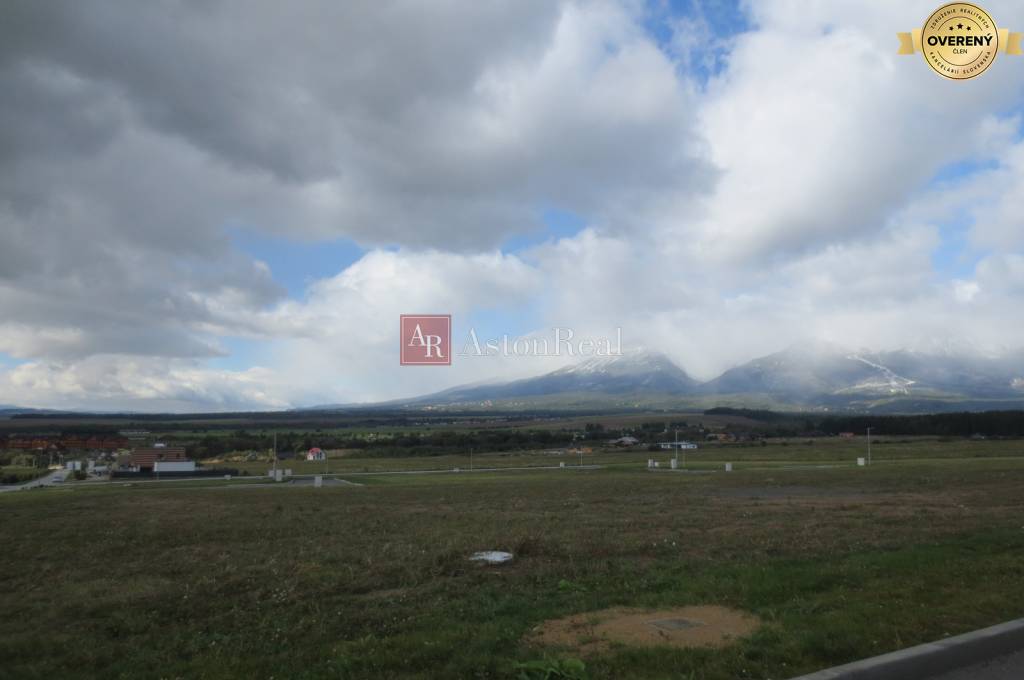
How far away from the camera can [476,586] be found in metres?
12.5

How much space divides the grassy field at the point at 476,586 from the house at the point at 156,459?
65.4 metres

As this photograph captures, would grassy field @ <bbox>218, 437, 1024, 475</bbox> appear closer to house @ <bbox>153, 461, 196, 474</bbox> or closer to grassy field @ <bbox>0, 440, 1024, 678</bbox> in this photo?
house @ <bbox>153, 461, 196, 474</bbox>

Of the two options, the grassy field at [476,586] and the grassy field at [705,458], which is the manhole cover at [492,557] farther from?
the grassy field at [705,458]

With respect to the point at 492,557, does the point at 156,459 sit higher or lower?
lower

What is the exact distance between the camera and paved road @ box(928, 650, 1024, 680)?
7082mm

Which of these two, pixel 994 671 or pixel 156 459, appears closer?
pixel 994 671

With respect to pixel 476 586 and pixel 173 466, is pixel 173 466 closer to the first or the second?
pixel 173 466

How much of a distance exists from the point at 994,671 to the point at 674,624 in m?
3.54

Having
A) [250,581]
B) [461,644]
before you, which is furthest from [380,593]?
[461,644]

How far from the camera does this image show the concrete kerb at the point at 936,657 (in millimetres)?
6714

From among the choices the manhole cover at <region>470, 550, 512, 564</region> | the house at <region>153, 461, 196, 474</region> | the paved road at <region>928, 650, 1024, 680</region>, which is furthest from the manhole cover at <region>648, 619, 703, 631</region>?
the house at <region>153, 461, 196, 474</region>

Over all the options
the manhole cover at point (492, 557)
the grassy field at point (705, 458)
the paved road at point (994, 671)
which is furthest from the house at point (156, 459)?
the paved road at point (994, 671)

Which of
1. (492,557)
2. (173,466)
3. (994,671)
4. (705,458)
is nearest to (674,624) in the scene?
(994,671)

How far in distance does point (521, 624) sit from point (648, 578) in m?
3.84
